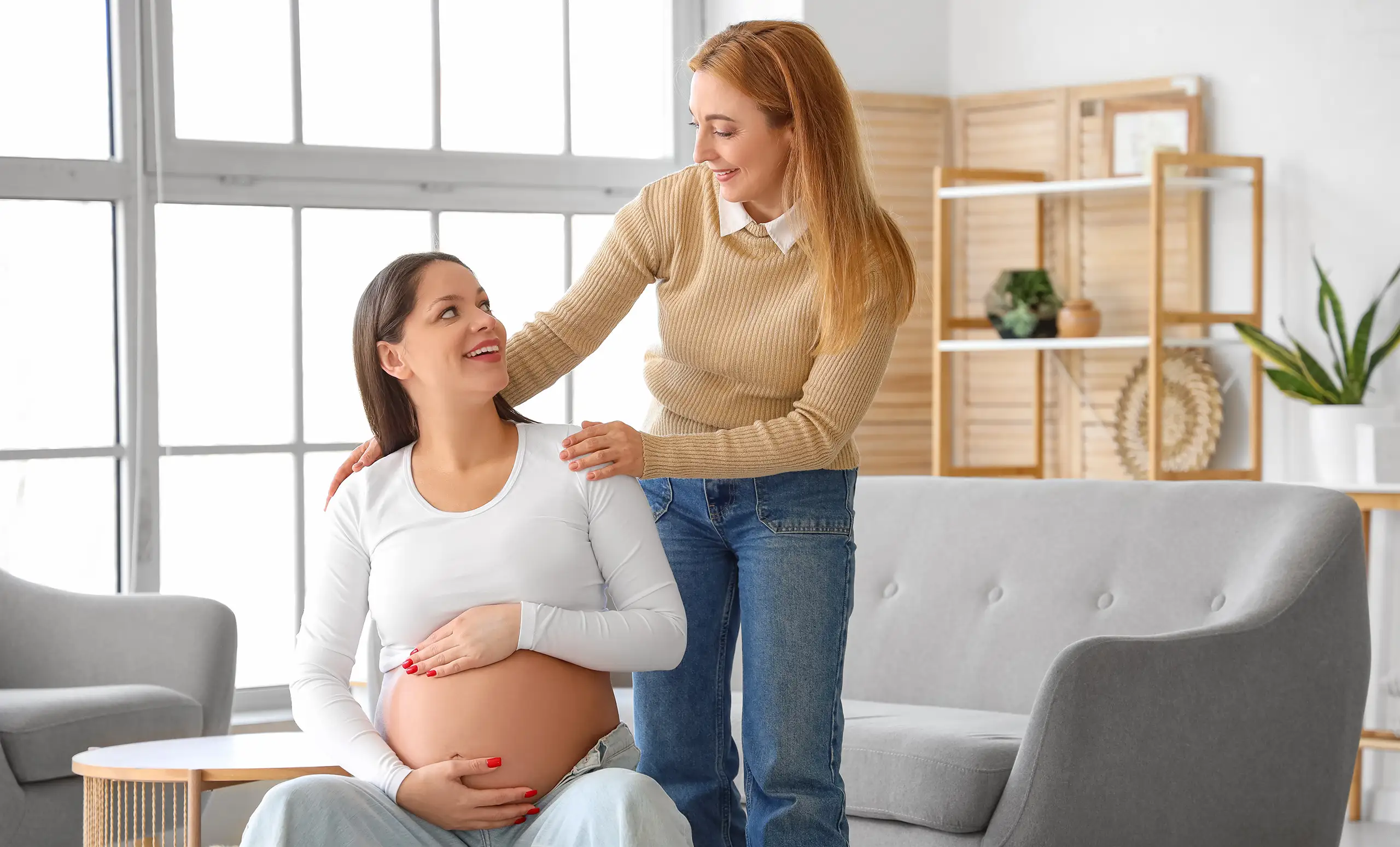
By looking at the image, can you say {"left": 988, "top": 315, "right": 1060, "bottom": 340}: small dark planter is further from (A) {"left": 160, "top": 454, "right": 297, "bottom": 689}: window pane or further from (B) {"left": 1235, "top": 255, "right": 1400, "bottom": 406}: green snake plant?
(A) {"left": 160, "top": 454, "right": 297, "bottom": 689}: window pane

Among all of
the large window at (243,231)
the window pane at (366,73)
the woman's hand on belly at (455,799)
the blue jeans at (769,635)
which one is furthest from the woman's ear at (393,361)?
the window pane at (366,73)

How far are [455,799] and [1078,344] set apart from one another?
2883 millimetres

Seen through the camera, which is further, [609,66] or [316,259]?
[609,66]

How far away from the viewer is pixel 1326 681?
277 centimetres

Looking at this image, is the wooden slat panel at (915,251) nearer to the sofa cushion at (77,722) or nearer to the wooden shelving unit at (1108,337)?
the wooden shelving unit at (1108,337)

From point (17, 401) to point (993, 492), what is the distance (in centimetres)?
227

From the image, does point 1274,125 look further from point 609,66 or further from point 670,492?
point 670,492

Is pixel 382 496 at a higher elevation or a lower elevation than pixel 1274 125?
lower

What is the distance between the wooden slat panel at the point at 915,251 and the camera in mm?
4625

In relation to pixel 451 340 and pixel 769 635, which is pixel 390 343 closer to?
pixel 451 340

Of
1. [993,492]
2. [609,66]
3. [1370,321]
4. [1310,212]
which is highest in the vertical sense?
[609,66]

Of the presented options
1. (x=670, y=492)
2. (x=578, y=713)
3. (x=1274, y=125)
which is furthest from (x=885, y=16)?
(x=578, y=713)

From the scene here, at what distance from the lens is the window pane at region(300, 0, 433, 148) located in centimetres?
416

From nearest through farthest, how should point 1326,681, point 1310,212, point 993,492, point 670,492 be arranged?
point 670,492
point 1326,681
point 993,492
point 1310,212
